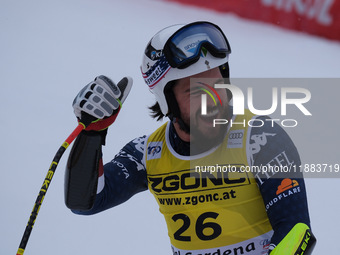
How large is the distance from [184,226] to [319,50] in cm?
396

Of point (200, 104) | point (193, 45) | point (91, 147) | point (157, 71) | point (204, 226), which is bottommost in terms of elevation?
point (204, 226)

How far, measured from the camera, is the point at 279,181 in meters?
2.47

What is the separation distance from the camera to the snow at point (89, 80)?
4.00 m

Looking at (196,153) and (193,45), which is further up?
(193,45)

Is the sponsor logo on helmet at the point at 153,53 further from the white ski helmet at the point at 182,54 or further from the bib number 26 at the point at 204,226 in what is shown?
the bib number 26 at the point at 204,226

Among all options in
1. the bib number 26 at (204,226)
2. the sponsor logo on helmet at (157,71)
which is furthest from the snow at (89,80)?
the sponsor logo on helmet at (157,71)

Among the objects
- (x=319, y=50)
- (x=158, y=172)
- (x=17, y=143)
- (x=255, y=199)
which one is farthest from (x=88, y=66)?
(x=255, y=199)

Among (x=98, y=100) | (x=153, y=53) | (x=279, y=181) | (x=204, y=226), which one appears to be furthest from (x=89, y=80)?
(x=279, y=181)

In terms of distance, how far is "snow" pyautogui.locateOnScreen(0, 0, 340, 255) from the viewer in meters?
4.00

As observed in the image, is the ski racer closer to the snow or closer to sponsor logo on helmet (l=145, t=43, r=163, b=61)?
sponsor logo on helmet (l=145, t=43, r=163, b=61)

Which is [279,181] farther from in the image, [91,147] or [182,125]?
[91,147]

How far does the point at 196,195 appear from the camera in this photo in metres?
2.76

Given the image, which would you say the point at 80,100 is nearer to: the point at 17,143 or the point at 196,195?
the point at 196,195

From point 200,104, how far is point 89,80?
3134 mm
